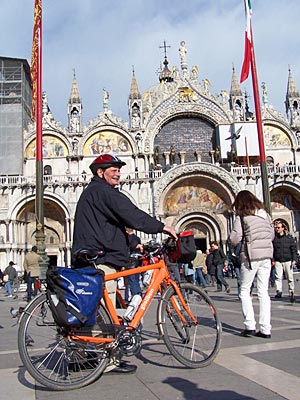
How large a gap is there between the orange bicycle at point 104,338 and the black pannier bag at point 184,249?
12 cm

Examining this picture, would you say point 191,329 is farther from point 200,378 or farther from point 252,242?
point 252,242

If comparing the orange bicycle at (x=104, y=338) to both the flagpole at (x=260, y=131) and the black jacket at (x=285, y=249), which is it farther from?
Answer: the flagpole at (x=260, y=131)

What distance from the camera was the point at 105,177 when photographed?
3.96 metres

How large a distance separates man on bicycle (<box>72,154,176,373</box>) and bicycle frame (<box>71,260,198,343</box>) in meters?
0.12

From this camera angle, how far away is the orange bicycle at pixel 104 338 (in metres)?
3.27

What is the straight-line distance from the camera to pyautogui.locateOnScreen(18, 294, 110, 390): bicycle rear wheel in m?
3.19

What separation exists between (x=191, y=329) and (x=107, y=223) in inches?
46.8

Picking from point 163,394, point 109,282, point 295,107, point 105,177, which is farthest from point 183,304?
point 295,107

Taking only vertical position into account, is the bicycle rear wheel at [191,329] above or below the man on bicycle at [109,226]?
below

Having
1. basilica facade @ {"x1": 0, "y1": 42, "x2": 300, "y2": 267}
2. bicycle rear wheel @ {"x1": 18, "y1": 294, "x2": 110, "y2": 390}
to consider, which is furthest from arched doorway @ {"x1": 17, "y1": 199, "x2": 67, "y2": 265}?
bicycle rear wheel @ {"x1": 18, "y1": 294, "x2": 110, "y2": 390}

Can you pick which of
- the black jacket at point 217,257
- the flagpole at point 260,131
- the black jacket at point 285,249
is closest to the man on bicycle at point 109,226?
the black jacket at point 285,249

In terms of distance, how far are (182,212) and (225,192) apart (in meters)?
2.92

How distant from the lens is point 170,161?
29.4 meters

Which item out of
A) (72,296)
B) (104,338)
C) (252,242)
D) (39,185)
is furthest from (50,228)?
(72,296)
